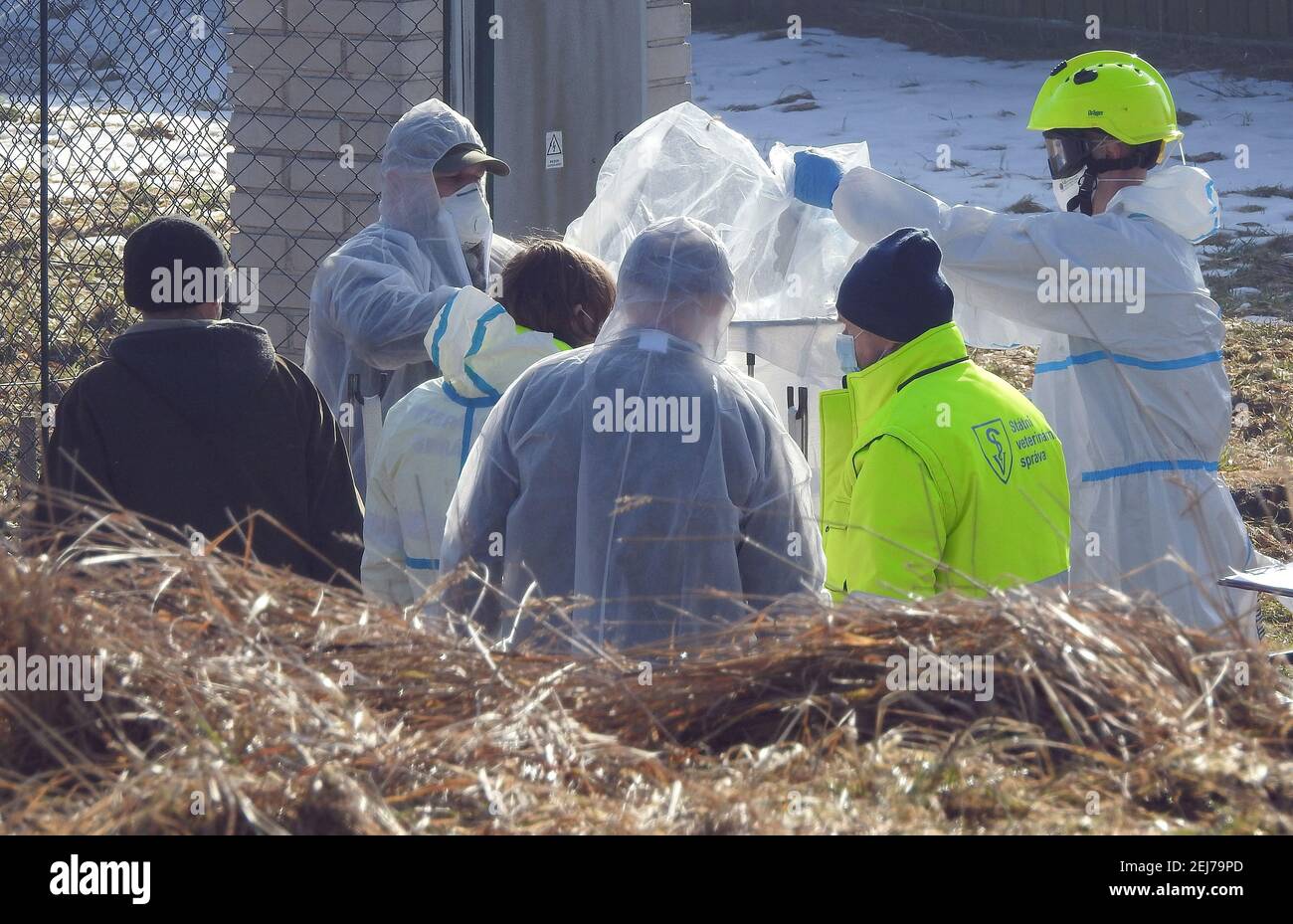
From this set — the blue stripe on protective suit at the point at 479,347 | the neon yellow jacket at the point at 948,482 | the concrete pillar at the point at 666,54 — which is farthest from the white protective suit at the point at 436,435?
the concrete pillar at the point at 666,54

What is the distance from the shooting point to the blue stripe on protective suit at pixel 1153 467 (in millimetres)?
3340

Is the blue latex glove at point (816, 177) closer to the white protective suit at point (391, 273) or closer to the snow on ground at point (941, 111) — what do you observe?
the white protective suit at point (391, 273)

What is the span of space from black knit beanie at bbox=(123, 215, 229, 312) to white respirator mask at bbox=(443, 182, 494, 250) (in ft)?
3.93

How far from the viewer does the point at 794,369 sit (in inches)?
153

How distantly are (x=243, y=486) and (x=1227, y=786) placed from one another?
2062 mm

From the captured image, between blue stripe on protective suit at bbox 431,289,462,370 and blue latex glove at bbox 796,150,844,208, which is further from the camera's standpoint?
blue latex glove at bbox 796,150,844,208

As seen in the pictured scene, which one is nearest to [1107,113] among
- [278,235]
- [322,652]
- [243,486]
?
[243,486]

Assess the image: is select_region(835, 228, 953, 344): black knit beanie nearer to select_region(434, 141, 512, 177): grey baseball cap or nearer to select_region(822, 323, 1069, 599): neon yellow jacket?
select_region(822, 323, 1069, 599): neon yellow jacket

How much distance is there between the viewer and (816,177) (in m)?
3.81

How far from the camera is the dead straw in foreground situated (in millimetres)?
1449

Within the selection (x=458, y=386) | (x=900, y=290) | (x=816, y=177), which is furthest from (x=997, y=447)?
(x=816, y=177)

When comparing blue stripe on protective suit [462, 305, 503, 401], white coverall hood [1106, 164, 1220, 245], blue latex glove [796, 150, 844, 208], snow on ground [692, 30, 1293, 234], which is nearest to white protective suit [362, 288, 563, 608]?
blue stripe on protective suit [462, 305, 503, 401]

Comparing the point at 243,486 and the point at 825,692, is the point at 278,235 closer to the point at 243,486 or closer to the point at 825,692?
the point at 243,486

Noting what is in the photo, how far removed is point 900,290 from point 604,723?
51.8 inches
